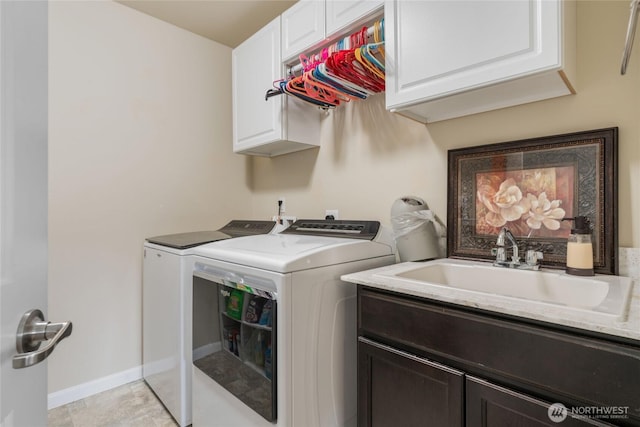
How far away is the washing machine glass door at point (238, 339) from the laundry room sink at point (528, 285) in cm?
53

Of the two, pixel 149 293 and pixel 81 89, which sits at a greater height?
pixel 81 89

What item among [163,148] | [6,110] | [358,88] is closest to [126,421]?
[163,148]

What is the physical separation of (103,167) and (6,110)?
193 cm

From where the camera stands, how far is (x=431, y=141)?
5.58 feet

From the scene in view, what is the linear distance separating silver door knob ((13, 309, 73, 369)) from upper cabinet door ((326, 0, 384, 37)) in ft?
5.41

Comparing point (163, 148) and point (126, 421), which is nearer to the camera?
point (126, 421)

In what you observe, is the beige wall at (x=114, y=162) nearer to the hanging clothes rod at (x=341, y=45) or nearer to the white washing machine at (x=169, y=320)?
the white washing machine at (x=169, y=320)

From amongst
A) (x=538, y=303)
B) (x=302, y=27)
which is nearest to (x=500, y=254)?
(x=538, y=303)

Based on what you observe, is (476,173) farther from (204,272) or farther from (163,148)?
(163,148)

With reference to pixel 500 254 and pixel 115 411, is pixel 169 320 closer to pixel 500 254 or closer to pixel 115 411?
pixel 115 411

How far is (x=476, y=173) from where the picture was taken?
1.52 metres

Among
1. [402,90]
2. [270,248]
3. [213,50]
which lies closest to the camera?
[402,90]

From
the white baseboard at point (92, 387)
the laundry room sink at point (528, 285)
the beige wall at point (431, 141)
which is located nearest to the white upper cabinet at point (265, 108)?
the beige wall at point (431, 141)

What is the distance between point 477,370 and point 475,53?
108 cm
